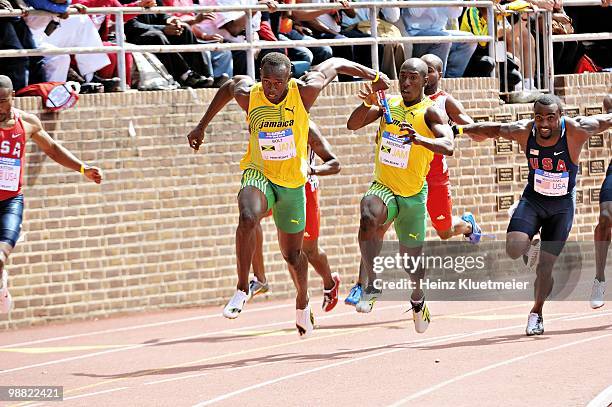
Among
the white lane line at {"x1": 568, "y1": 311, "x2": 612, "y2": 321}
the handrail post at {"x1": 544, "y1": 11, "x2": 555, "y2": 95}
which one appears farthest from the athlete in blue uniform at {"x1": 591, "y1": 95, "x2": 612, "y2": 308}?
the handrail post at {"x1": 544, "y1": 11, "x2": 555, "y2": 95}

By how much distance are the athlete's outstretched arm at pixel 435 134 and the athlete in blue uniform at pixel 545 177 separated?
33 cm

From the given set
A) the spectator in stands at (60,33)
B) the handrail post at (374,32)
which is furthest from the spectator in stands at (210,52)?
the handrail post at (374,32)

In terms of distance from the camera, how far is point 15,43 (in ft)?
50.2

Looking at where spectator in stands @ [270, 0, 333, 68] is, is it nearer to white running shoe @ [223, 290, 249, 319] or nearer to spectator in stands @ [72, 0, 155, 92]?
spectator in stands @ [72, 0, 155, 92]

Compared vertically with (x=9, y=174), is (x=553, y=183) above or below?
below

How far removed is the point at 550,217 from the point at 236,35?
5301 mm

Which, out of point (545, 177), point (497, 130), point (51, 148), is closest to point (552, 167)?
point (545, 177)

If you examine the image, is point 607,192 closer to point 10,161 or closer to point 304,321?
point 304,321

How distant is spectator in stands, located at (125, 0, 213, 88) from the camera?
16.5 m

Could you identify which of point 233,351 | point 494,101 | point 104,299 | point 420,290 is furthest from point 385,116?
point 494,101

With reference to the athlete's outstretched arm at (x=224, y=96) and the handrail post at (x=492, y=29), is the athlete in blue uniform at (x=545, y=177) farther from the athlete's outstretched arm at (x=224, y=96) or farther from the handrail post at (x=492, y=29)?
the handrail post at (x=492, y=29)

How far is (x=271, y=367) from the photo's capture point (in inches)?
480

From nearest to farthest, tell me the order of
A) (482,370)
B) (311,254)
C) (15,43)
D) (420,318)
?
(482,370) → (420,318) → (311,254) → (15,43)

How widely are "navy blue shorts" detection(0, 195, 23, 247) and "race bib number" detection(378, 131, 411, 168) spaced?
354cm
